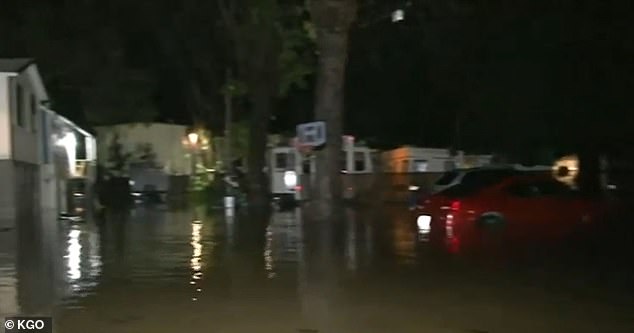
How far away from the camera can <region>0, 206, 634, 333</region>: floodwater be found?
11.1 m

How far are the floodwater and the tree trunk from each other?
57.5 ft

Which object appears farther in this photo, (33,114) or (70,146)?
(70,146)

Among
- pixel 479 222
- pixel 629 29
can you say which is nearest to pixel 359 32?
pixel 629 29

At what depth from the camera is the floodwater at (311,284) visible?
11078 mm

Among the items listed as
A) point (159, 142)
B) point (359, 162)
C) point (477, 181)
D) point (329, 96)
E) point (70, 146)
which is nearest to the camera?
point (477, 181)

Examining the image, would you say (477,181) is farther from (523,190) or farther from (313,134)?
(313,134)

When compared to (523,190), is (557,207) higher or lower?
lower

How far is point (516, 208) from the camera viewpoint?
73.1ft

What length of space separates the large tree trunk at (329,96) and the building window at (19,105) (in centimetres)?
889

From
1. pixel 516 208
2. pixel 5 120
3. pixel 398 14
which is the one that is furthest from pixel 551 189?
pixel 398 14

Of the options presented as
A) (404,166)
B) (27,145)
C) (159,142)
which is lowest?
(404,166)

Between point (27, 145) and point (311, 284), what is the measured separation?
20743mm

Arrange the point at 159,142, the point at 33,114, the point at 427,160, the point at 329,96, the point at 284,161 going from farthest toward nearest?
the point at 159,142 < the point at 427,160 < the point at 284,161 < the point at 33,114 < the point at 329,96

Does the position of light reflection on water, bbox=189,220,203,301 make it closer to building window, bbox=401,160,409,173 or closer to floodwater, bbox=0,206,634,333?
floodwater, bbox=0,206,634,333
